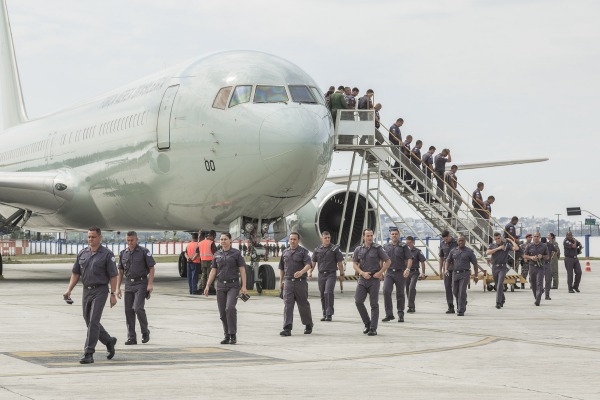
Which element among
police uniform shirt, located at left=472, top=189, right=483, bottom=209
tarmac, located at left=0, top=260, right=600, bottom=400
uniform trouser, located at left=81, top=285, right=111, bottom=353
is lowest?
tarmac, located at left=0, top=260, right=600, bottom=400

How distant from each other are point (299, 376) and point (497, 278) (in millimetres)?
11669

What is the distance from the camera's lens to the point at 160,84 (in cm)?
2453

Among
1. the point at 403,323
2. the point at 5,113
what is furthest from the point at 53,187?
the point at 5,113

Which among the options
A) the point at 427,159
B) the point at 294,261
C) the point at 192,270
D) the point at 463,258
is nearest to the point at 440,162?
the point at 427,159

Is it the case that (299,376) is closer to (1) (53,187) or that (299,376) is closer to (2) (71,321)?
(2) (71,321)

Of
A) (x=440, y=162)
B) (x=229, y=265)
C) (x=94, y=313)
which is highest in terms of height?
(x=440, y=162)

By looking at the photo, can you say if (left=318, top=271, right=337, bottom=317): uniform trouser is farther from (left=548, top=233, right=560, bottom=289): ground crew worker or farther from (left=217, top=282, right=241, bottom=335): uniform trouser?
(left=548, top=233, right=560, bottom=289): ground crew worker

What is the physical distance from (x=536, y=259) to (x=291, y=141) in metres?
6.05

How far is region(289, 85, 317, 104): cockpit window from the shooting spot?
72.5 ft

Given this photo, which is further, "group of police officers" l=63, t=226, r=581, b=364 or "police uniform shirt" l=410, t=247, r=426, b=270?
"police uniform shirt" l=410, t=247, r=426, b=270

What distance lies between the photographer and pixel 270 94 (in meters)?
22.0

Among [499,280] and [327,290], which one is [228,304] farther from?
[499,280]

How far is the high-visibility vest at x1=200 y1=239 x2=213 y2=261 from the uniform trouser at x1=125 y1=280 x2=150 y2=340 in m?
8.60

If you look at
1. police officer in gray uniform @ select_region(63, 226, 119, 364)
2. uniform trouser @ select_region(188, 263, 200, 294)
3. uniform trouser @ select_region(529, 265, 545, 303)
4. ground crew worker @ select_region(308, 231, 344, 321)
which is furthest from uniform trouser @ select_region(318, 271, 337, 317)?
uniform trouser @ select_region(188, 263, 200, 294)
